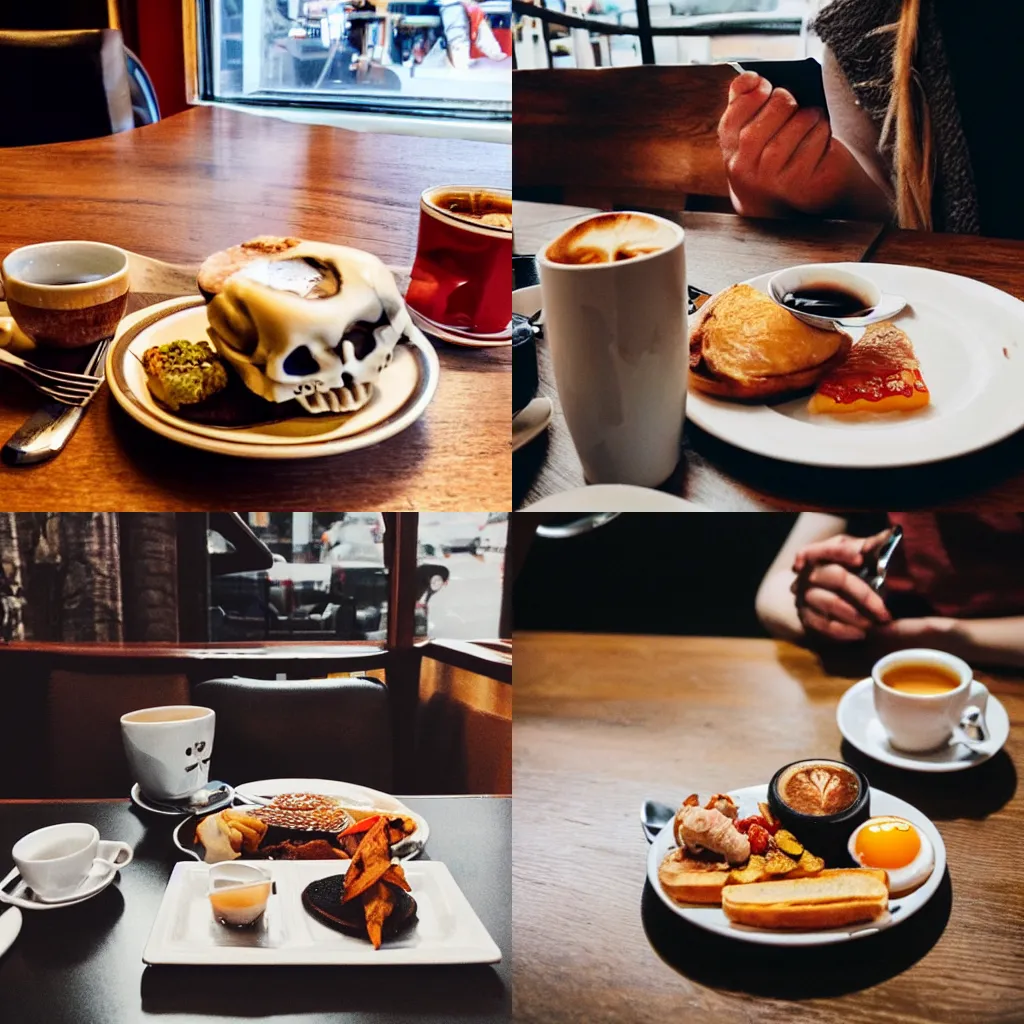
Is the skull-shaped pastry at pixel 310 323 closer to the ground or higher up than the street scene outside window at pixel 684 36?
closer to the ground

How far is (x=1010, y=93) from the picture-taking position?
735 mm

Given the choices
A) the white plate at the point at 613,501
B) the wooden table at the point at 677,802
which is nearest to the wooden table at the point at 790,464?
the white plate at the point at 613,501

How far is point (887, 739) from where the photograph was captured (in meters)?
0.92

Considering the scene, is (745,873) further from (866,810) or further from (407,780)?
(407,780)

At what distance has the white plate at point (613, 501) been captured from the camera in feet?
2.29

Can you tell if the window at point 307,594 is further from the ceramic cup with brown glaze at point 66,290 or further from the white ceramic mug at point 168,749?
the ceramic cup with brown glaze at point 66,290

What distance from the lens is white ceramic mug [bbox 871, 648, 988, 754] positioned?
90 cm

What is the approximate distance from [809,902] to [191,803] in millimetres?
523

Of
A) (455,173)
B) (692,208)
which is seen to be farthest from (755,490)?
(455,173)

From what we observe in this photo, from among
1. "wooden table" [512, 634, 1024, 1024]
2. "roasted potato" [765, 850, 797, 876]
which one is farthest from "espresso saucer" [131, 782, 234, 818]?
"roasted potato" [765, 850, 797, 876]

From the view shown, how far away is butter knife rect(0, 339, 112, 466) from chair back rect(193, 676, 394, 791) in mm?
302

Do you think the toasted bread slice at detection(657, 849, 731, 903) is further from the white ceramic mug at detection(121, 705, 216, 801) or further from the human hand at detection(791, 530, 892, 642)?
the white ceramic mug at detection(121, 705, 216, 801)

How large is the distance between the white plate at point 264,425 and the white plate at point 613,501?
0.41 ft

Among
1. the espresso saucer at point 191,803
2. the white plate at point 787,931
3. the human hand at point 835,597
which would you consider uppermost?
the human hand at point 835,597
